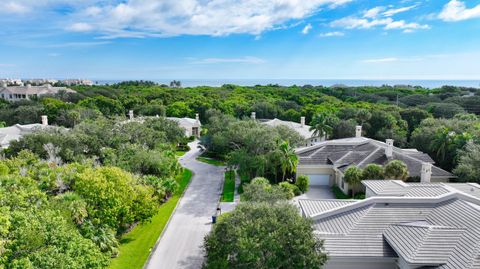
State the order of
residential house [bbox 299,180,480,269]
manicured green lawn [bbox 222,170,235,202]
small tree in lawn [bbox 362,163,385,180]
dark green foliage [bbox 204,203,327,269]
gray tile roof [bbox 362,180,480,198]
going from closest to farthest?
dark green foliage [bbox 204,203,327,269] → residential house [bbox 299,180,480,269] → gray tile roof [bbox 362,180,480,198] → small tree in lawn [bbox 362,163,385,180] → manicured green lawn [bbox 222,170,235,202]

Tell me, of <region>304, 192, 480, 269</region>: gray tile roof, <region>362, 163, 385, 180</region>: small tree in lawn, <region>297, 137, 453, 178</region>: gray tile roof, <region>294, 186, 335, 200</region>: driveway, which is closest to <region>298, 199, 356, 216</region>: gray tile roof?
<region>304, 192, 480, 269</region>: gray tile roof

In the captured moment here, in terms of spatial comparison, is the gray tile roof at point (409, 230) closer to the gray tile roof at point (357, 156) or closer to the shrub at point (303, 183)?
the shrub at point (303, 183)

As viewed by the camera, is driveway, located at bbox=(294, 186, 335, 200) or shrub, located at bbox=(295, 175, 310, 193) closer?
driveway, located at bbox=(294, 186, 335, 200)

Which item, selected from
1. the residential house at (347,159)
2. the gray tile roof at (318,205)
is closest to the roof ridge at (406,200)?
the gray tile roof at (318,205)

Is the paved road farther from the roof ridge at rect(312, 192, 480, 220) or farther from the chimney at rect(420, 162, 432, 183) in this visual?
the chimney at rect(420, 162, 432, 183)

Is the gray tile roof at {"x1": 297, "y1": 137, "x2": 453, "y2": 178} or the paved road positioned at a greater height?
the gray tile roof at {"x1": 297, "y1": 137, "x2": 453, "y2": 178}

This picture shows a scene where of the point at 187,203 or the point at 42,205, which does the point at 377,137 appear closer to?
the point at 187,203
